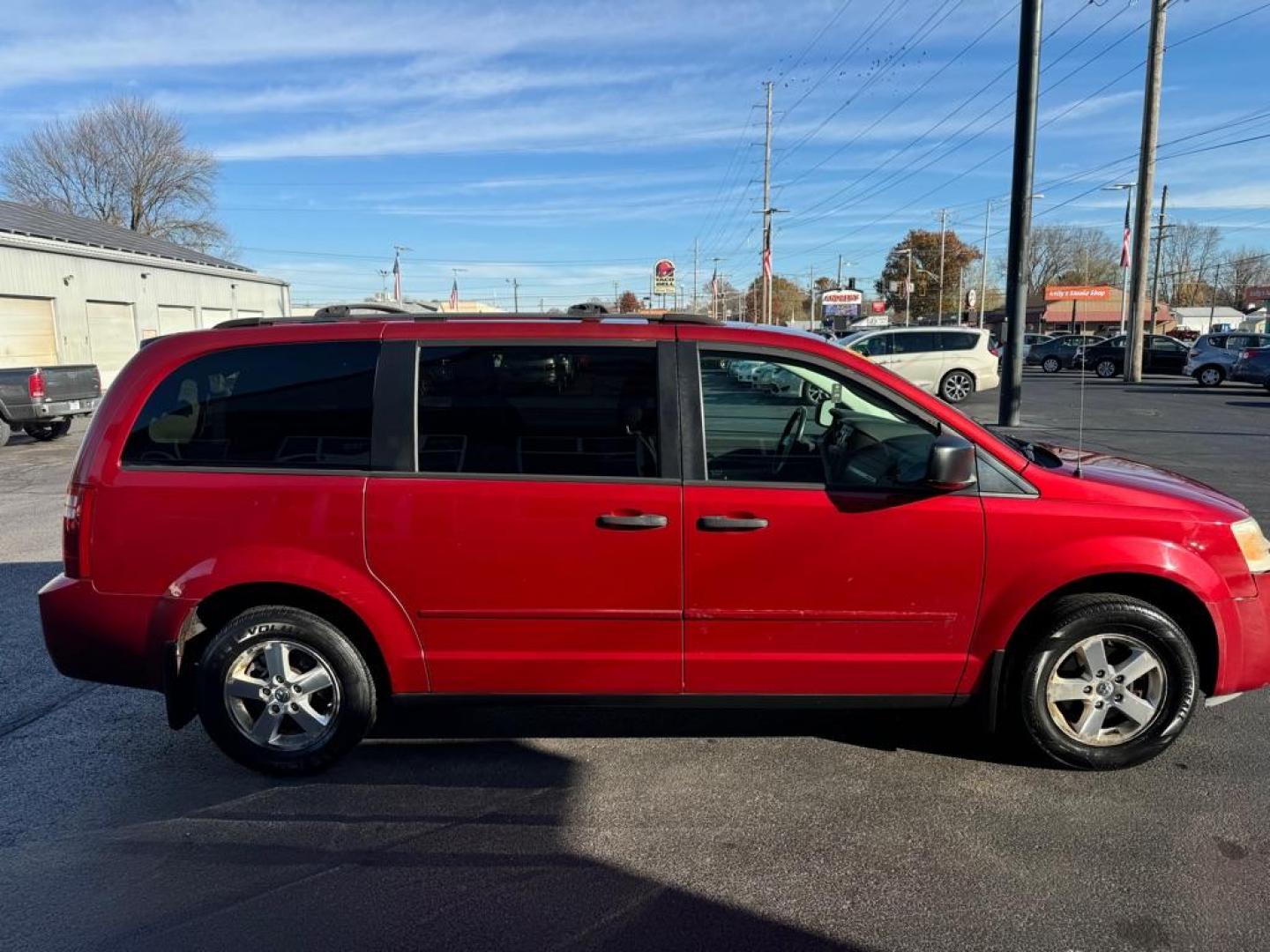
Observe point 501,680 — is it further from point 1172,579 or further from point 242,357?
point 1172,579

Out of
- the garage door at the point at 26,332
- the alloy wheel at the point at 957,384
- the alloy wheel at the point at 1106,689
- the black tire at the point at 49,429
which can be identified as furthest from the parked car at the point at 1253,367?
the garage door at the point at 26,332

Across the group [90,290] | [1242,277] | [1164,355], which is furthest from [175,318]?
[1242,277]

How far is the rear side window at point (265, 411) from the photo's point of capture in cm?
346

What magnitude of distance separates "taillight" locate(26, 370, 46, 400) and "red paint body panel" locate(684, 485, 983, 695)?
15.5m

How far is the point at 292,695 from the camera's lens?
3.50 m

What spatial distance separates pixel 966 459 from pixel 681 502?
1062 mm

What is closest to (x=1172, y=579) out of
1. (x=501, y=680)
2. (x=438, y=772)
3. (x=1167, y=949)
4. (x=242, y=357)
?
(x=1167, y=949)

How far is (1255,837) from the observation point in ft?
10.1

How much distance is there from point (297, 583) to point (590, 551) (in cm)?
115

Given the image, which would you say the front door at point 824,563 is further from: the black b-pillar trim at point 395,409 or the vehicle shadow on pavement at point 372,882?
the black b-pillar trim at point 395,409

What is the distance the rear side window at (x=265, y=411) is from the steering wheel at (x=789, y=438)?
1.63m

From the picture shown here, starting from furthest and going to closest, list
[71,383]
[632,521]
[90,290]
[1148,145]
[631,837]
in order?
[90,290] → [1148,145] → [71,383] → [632,521] → [631,837]

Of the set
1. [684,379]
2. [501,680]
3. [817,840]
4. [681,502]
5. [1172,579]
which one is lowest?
[817,840]

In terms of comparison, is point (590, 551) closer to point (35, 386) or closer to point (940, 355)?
point (35, 386)
